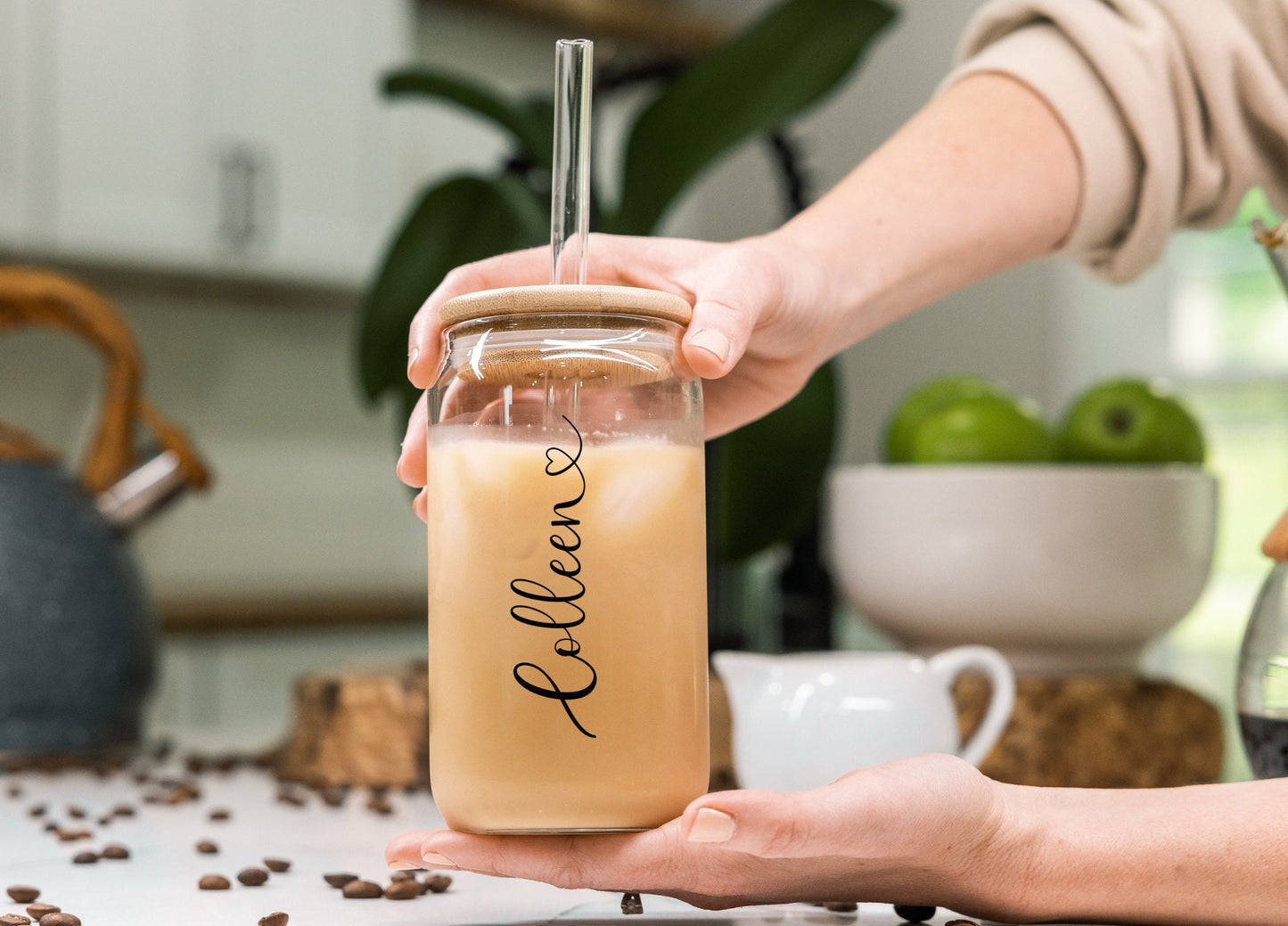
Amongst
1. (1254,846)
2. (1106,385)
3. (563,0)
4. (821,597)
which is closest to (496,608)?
(1254,846)

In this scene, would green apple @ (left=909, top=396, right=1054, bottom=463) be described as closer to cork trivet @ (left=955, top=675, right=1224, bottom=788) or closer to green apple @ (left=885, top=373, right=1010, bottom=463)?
green apple @ (left=885, top=373, right=1010, bottom=463)

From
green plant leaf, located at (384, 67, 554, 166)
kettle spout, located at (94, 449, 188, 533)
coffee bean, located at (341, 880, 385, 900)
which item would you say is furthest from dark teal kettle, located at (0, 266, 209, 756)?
coffee bean, located at (341, 880, 385, 900)

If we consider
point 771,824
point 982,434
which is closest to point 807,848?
point 771,824

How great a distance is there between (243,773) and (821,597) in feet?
2.28

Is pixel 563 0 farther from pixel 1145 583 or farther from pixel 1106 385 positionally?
pixel 1145 583

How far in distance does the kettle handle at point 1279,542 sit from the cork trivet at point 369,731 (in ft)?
1.58

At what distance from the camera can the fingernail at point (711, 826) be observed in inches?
19.2

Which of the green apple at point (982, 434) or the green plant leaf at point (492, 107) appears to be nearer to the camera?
the green apple at point (982, 434)

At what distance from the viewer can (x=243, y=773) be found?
1.19 metres

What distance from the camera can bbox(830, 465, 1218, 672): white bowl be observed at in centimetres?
110

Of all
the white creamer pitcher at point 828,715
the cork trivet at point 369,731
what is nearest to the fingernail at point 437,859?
the white creamer pitcher at point 828,715

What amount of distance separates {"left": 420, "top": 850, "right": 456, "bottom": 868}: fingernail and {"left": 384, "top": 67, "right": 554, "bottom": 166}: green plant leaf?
945mm

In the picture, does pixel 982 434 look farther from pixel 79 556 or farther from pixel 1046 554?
pixel 79 556

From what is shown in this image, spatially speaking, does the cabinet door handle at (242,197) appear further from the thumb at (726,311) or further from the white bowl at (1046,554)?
the thumb at (726,311)
